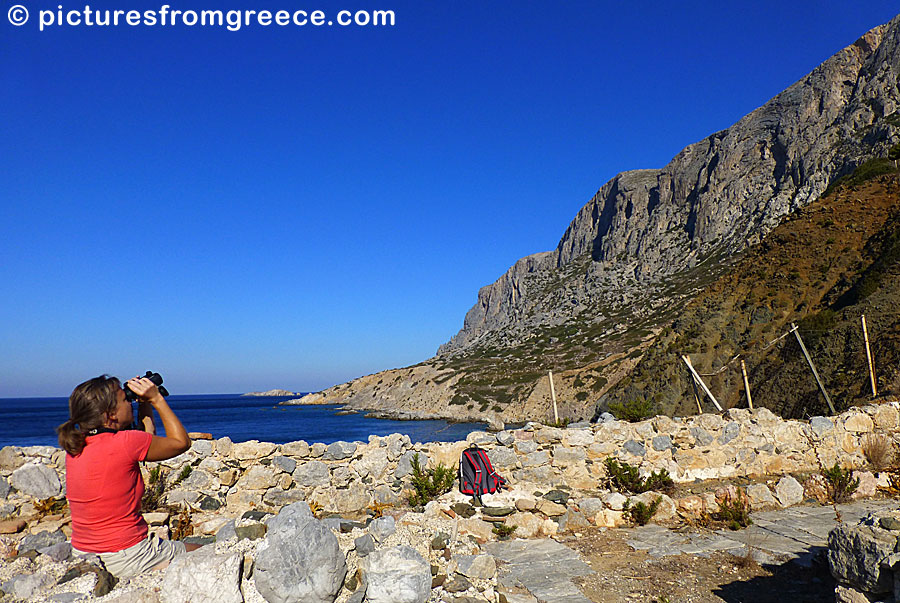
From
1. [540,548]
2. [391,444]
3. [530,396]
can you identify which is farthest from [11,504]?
[530,396]

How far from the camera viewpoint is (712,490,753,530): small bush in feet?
22.5

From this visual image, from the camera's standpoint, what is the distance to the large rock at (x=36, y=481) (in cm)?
691

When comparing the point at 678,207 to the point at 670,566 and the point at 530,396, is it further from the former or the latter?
the point at 670,566

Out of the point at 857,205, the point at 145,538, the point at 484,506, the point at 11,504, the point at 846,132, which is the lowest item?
the point at 484,506

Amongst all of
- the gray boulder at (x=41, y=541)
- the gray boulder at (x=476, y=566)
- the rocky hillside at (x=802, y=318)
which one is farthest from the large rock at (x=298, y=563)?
the rocky hillside at (x=802, y=318)

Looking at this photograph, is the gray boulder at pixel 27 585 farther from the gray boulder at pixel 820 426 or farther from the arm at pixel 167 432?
the gray boulder at pixel 820 426

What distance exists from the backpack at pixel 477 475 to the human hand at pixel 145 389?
540cm

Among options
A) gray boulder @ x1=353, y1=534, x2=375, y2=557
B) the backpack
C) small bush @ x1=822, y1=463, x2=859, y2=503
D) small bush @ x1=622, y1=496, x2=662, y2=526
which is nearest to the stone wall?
small bush @ x1=822, y1=463, x2=859, y2=503

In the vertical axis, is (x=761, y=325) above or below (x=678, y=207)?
below

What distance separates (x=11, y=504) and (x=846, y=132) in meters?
85.7

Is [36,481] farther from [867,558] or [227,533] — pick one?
[867,558]

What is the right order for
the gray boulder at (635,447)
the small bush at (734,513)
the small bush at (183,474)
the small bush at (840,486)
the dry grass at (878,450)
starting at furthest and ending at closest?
the dry grass at (878,450), the gray boulder at (635,447), the small bush at (840,486), the small bush at (183,474), the small bush at (734,513)

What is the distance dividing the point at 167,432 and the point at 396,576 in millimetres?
1757

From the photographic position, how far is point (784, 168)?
260 feet
